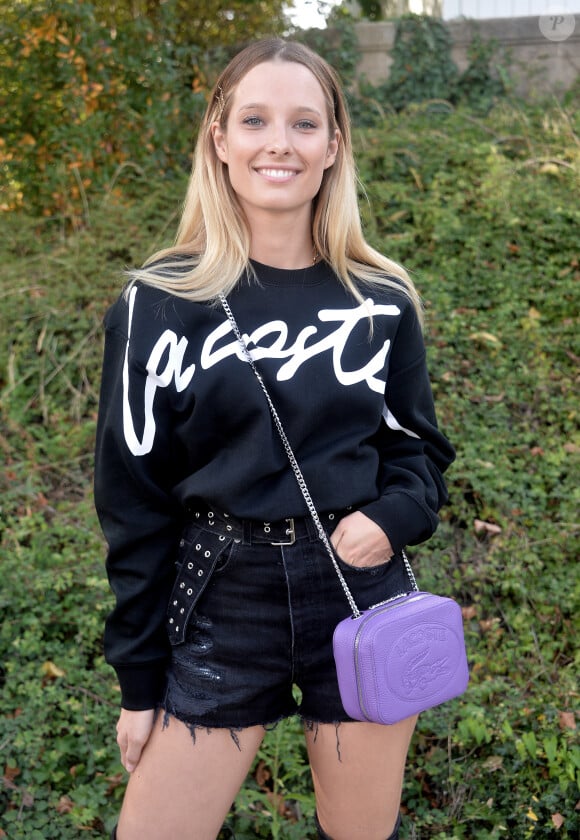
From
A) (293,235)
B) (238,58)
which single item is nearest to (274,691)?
(293,235)

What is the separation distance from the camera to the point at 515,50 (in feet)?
24.4

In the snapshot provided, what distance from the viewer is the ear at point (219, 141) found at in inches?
80.0

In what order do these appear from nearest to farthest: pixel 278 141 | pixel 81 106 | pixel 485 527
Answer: pixel 278 141 < pixel 485 527 < pixel 81 106

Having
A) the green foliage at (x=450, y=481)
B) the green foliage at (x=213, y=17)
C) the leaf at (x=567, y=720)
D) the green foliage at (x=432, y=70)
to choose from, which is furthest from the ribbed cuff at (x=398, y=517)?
the green foliage at (x=432, y=70)

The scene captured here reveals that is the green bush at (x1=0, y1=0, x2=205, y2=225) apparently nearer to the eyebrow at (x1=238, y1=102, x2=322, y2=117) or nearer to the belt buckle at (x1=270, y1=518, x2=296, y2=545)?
the eyebrow at (x1=238, y1=102, x2=322, y2=117)

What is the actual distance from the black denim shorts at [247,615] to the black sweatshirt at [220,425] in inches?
2.0

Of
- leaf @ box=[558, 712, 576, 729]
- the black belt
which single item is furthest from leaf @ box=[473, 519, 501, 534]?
the black belt

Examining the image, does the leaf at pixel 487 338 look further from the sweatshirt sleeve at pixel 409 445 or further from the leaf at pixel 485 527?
the sweatshirt sleeve at pixel 409 445

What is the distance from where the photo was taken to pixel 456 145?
631 cm

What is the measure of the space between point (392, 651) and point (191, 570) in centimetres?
46

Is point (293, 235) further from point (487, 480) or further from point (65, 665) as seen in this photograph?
point (487, 480)

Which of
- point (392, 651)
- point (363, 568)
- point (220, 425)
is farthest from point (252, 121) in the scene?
point (392, 651)

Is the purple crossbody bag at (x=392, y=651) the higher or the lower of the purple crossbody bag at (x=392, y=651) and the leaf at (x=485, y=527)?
the higher

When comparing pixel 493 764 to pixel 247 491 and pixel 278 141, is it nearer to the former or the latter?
pixel 247 491
